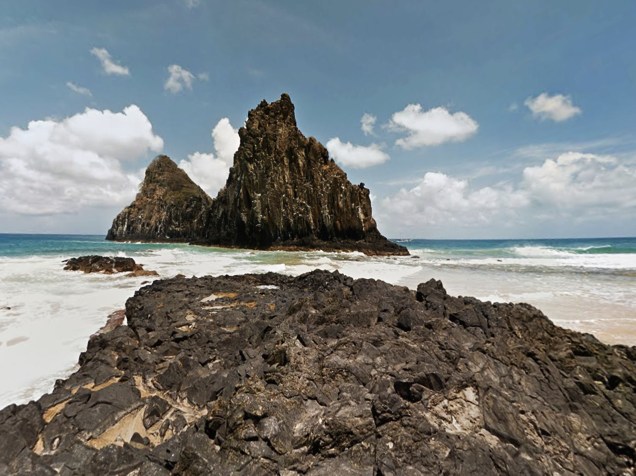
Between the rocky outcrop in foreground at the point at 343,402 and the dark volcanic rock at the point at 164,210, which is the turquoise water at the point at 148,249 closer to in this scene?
the dark volcanic rock at the point at 164,210

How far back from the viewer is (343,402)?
12.8 ft

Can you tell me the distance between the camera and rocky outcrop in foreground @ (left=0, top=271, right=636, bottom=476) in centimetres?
342

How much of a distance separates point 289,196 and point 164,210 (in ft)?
176

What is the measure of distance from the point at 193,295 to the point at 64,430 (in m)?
6.32

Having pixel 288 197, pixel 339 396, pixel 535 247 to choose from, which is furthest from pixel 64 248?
pixel 535 247

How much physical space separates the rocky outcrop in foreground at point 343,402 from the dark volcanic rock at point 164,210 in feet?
258

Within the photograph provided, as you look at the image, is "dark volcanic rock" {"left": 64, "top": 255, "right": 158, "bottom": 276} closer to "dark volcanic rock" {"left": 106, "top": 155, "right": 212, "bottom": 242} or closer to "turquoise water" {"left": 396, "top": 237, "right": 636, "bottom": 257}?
"turquoise water" {"left": 396, "top": 237, "right": 636, "bottom": 257}

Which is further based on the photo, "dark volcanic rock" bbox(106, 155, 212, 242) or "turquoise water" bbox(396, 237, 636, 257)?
"dark volcanic rock" bbox(106, 155, 212, 242)

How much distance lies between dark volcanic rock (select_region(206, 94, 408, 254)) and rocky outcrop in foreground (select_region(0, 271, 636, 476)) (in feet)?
149

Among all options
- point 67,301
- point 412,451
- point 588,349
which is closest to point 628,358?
point 588,349

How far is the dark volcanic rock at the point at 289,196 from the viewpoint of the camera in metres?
54.0

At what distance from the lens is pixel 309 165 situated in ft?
192

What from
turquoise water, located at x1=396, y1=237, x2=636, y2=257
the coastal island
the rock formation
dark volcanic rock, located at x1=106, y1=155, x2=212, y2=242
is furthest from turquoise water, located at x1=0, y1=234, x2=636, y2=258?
the coastal island

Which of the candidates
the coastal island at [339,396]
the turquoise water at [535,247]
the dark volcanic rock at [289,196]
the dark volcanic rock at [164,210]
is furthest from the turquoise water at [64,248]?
the turquoise water at [535,247]
